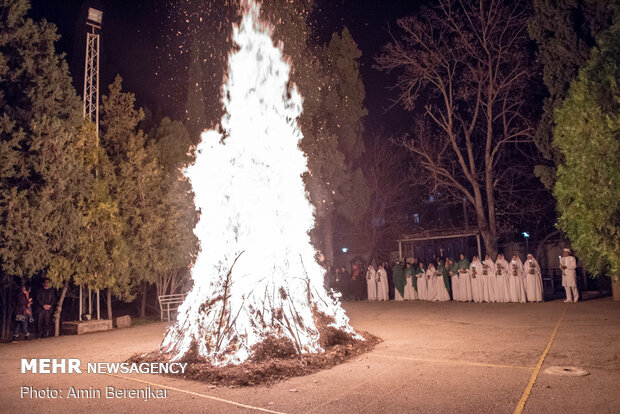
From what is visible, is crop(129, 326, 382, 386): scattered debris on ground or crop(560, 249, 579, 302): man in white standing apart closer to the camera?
crop(129, 326, 382, 386): scattered debris on ground

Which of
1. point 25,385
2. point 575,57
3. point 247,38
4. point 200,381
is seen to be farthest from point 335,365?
point 575,57

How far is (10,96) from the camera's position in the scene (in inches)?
523

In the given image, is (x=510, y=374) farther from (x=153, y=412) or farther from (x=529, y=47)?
(x=529, y=47)

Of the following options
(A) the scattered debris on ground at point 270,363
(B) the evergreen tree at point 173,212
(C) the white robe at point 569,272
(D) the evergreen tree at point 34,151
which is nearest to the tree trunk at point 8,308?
(D) the evergreen tree at point 34,151

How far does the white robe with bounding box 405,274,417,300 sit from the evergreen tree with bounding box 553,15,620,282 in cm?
741

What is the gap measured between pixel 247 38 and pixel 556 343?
28.0 feet

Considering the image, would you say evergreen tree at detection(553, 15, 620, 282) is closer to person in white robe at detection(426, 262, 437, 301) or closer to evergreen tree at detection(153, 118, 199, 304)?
person in white robe at detection(426, 262, 437, 301)

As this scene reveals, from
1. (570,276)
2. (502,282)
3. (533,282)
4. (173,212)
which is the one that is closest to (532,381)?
(570,276)

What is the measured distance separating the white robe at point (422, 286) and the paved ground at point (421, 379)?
7.82m

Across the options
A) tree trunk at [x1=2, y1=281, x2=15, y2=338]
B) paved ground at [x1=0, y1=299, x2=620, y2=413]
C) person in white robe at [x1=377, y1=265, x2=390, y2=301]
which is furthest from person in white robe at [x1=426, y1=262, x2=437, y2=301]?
tree trunk at [x1=2, y1=281, x2=15, y2=338]

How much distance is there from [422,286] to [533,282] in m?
4.51

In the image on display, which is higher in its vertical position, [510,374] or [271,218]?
[271,218]

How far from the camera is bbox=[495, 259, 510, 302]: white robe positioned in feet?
55.3

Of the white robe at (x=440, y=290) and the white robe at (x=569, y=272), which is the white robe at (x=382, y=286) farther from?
the white robe at (x=569, y=272)
